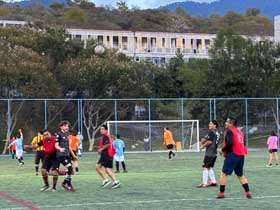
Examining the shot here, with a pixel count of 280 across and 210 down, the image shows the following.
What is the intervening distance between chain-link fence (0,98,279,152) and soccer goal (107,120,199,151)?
14.6 inches

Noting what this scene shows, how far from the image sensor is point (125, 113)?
162 ft

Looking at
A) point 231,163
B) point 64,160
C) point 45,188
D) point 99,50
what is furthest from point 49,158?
point 99,50

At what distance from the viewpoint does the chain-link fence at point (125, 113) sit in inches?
1777

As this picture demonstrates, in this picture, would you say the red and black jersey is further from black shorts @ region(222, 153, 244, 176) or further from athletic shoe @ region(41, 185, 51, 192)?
black shorts @ region(222, 153, 244, 176)

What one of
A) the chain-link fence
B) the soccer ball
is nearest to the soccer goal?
the chain-link fence

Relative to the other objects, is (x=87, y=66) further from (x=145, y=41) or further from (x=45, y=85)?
(x=145, y=41)

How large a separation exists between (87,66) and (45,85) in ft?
16.5

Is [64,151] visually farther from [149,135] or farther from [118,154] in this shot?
[149,135]

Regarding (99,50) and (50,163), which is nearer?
(50,163)

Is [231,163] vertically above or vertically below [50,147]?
below

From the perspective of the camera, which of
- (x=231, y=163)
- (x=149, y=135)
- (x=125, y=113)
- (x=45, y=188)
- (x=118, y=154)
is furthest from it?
(x=125, y=113)

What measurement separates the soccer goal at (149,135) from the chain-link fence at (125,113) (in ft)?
1.22

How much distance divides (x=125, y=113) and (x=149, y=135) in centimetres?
526

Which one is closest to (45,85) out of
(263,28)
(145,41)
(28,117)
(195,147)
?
(28,117)
